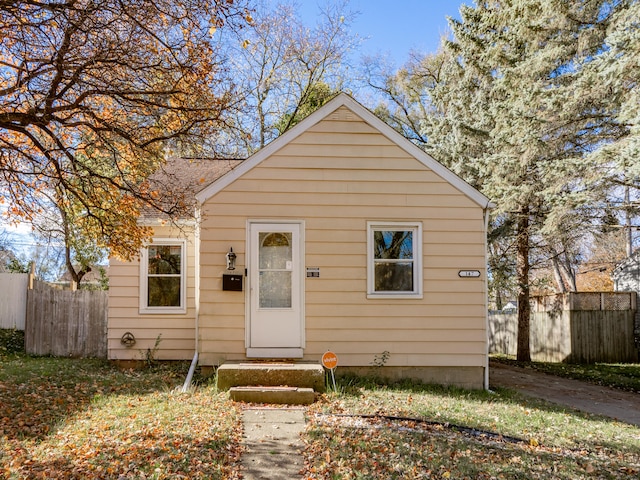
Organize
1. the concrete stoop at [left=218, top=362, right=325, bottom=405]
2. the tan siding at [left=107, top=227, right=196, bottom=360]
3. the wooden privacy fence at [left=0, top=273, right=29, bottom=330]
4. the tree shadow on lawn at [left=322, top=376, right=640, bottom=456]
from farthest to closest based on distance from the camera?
the wooden privacy fence at [left=0, top=273, right=29, bottom=330]
the tan siding at [left=107, top=227, right=196, bottom=360]
the concrete stoop at [left=218, top=362, right=325, bottom=405]
the tree shadow on lawn at [left=322, top=376, right=640, bottom=456]

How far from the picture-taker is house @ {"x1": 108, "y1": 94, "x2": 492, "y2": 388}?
31.0 feet

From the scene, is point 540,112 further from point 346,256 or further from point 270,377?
Result: point 270,377

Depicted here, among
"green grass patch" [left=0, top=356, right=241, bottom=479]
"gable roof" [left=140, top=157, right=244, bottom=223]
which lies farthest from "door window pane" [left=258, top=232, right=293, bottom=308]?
"gable roof" [left=140, top=157, right=244, bottom=223]

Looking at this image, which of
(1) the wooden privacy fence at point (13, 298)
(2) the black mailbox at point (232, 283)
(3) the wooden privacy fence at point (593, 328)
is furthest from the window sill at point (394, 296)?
(1) the wooden privacy fence at point (13, 298)

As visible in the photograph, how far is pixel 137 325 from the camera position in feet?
36.0

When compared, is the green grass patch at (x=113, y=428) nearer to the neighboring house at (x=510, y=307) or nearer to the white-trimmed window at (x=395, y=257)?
the white-trimmed window at (x=395, y=257)

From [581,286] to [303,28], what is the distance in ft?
84.2

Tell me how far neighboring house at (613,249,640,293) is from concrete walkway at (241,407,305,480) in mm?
16149

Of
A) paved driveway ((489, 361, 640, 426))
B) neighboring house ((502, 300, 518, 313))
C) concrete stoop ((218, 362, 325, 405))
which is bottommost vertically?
paved driveway ((489, 361, 640, 426))

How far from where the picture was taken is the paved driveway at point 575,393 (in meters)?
9.50

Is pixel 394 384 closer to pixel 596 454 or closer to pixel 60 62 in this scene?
pixel 596 454

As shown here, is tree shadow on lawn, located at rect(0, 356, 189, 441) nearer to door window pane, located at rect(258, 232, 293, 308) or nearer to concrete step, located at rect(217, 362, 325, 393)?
concrete step, located at rect(217, 362, 325, 393)

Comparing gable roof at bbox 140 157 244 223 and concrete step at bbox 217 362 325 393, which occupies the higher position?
gable roof at bbox 140 157 244 223

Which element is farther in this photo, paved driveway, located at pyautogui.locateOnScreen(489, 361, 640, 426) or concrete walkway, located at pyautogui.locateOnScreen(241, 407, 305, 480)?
paved driveway, located at pyautogui.locateOnScreen(489, 361, 640, 426)
